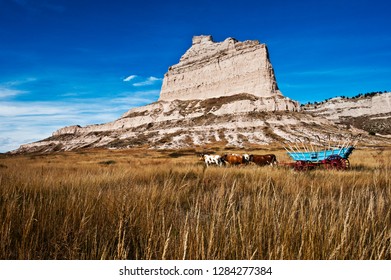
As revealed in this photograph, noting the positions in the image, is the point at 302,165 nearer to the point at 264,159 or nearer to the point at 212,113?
the point at 264,159

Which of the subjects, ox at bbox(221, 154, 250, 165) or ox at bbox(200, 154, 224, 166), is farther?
ox at bbox(200, 154, 224, 166)

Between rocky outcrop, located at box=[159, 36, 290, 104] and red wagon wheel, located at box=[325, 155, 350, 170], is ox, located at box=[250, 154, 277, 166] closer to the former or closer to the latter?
red wagon wheel, located at box=[325, 155, 350, 170]

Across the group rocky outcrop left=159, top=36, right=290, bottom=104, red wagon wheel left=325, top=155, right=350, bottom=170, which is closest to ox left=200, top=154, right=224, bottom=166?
red wagon wheel left=325, top=155, right=350, bottom=170

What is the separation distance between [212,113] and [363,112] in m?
88.2

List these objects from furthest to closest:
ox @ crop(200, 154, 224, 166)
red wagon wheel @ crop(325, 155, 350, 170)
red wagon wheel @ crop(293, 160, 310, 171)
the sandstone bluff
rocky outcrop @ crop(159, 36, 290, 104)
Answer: rocky outcrop @ crop(159, 36, 290, 104) < the sandstone bluff < ox @ crop(200, 154, 224, 166) < red wagon wheel @ crop(325, 155, 350, 170) < red wagon wheel @ crop(293, 160, 310, 171)

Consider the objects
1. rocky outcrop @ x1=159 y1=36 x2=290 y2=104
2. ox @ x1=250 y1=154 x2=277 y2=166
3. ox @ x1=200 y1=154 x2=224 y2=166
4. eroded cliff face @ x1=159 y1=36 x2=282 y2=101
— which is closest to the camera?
ox @ x1=250 y1=154 x2=277 y2=166

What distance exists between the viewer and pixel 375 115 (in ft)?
422

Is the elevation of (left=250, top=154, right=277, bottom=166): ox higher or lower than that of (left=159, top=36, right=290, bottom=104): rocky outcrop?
lower

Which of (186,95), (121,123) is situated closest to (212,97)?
(186,95)

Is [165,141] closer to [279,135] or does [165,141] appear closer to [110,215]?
[279,135]

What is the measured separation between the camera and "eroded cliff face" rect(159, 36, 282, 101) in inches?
4469
